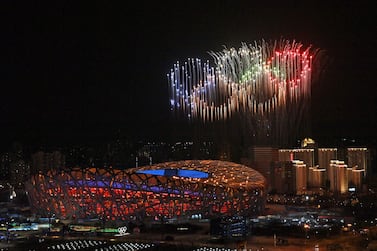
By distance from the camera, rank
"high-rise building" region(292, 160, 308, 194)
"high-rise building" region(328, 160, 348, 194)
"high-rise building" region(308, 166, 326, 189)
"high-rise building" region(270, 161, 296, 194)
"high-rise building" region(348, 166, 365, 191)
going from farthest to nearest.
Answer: "high-rise building" region(308, 166, 326, 189) → "high-rise building" region(348, 166, 365, 191) → "high-rise building" region(292, 160, 308, 194) → "high-rise building" region(270, 161, 296, 194) → "high-rise building" region(328, 160, 348, 194)

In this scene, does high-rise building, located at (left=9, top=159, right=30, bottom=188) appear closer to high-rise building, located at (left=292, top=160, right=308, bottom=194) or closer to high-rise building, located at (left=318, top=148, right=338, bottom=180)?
high-rise building, located at (left=292, top=160, right=308, bottom=194)

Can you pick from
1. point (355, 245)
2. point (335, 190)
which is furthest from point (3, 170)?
point (355, 245)

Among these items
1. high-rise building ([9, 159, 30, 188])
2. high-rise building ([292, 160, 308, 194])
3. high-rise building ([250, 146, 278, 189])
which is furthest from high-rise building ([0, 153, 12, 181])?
high-rise building ([292, 160, 308, 194])

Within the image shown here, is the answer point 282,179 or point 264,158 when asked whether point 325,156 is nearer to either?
point 282,179

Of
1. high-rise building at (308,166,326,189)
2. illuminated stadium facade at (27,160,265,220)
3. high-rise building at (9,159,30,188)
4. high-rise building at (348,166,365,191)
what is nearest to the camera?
illuminated stadium facade at (27,160,265,220)

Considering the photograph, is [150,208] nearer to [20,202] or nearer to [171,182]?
[171,182]

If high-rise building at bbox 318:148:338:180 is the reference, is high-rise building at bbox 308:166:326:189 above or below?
below

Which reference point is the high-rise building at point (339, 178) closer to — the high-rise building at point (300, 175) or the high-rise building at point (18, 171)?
the high-rise building at point (300, 175)

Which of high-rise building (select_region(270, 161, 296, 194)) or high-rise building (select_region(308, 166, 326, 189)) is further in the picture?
high-rise building (select_region(308, 166, 326, 189))
